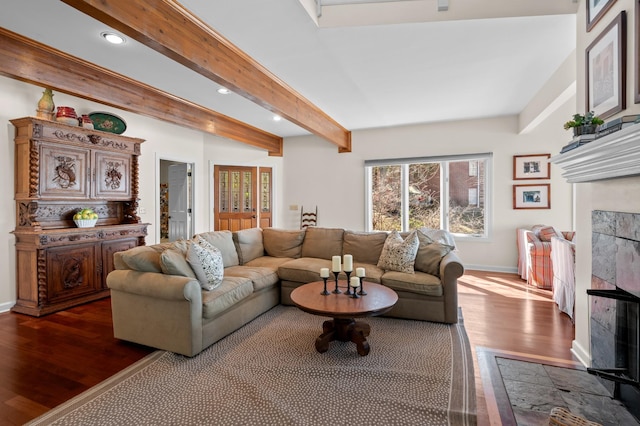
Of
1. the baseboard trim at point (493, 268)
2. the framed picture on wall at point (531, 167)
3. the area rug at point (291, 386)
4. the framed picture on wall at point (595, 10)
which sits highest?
the framed picture on wall at point (595, 10)

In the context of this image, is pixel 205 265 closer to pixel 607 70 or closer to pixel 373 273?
pixel 373 273

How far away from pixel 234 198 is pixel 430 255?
14.4 feet

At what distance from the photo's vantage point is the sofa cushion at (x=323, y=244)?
4035mm

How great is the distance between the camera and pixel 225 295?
2.67 m

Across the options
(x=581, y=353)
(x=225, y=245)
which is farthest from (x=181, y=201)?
(x=581, y=353)

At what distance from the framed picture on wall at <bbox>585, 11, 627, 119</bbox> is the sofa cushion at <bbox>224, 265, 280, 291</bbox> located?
10.2 feet

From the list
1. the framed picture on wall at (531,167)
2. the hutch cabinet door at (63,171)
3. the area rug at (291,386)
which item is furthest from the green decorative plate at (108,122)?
the framed picture on wall at (531,167)

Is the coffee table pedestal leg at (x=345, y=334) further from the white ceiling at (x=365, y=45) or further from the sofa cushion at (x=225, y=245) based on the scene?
the white ceiling at (x=365, y=45)

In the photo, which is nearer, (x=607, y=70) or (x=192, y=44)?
(x=607, y=70)

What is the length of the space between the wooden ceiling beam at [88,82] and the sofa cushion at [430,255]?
146 inches

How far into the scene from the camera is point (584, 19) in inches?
89.5

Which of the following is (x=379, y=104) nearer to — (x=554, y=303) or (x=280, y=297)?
(x=280, y=297)

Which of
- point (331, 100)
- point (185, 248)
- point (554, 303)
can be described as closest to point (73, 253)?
point (185, 248)

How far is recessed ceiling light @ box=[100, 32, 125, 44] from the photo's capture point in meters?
2.49
